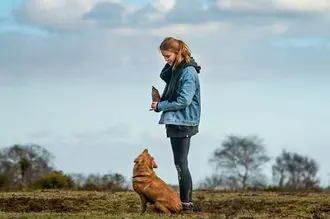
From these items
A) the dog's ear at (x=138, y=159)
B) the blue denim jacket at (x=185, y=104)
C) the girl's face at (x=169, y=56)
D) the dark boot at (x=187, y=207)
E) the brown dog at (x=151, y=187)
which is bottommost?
the dark boot at (x=187, y=207)

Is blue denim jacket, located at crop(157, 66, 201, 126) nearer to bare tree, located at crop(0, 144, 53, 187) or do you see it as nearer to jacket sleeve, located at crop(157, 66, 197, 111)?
jacket sleeve, located at crop(157, 66, 197, 111)

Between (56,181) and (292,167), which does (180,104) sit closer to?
(56,181)

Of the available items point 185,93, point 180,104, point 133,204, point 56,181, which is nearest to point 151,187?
point 180,104

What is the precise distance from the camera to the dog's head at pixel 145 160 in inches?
563

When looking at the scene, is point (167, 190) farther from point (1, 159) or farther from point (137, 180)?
point (1, 159)

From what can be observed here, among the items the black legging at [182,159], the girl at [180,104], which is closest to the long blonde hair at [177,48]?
the girl at [180,104]

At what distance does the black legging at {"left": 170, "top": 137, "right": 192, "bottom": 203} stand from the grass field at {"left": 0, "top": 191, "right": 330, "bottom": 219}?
605mm

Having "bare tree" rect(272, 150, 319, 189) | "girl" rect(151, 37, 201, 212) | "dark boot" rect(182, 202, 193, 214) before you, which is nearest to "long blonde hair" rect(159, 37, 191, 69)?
"girl" rect(151, 37, 201, 212)

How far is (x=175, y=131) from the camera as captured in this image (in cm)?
1444

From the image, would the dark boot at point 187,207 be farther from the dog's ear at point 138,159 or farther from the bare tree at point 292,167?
the bare tree at point 292,167

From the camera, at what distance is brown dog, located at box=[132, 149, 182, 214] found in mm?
14328

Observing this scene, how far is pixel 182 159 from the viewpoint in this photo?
14.5m

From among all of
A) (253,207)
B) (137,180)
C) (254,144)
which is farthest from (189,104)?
(254,144)

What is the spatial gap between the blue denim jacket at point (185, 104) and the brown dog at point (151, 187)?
0.60 meters
